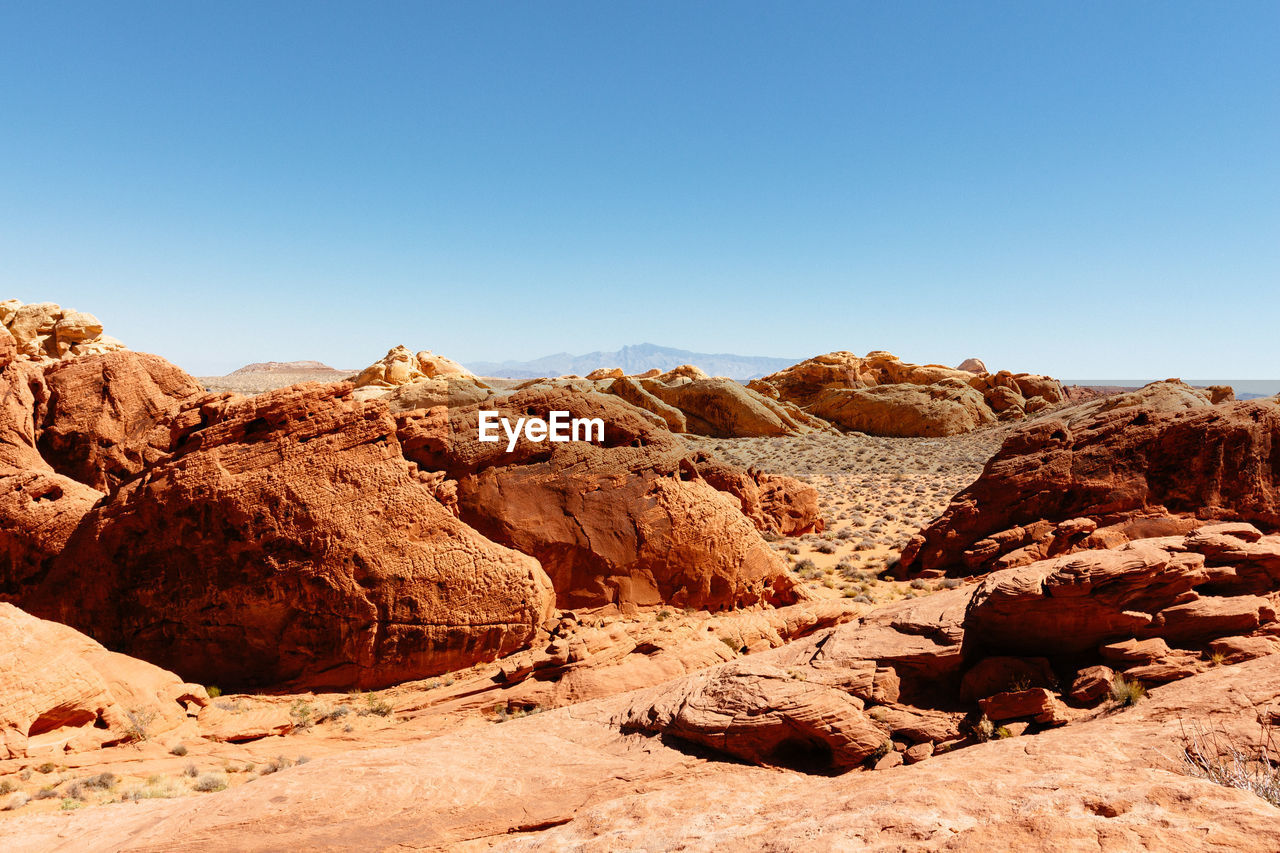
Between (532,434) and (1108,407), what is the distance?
15.5 meters

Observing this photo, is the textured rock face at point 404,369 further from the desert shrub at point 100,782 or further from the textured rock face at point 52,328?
the desert shrub at point 100,782

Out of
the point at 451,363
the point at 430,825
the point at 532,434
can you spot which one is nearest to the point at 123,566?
the point at 532,434

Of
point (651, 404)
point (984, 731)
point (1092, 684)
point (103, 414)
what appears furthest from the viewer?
point (651, 404)

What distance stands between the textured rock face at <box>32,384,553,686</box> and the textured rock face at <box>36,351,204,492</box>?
4.53 metres

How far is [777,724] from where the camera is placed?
22.1 ft

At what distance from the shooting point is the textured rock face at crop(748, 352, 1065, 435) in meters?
47.4

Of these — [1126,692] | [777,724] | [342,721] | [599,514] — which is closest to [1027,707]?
[1126,692]

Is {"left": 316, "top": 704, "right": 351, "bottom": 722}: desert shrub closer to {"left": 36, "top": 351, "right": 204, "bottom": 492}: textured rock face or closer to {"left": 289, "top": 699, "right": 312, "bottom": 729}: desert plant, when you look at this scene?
{"left": 289, "top": 699, "right": 312, "bottom": 729}: desert plant

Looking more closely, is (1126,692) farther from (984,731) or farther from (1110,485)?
(1110,485)

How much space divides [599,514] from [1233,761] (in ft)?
31.5

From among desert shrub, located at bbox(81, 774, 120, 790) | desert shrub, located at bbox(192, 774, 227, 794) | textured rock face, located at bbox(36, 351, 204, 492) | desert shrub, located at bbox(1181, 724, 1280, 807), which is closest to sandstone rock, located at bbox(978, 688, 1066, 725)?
desert shrub, located at bbox(1181, 724, 1280, 807)

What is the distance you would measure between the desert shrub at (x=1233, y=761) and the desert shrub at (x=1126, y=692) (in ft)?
3.53

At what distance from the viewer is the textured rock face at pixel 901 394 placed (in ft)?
156

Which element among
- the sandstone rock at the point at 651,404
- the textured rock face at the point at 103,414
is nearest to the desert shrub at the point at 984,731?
the textured rock face at the point at 103,414
